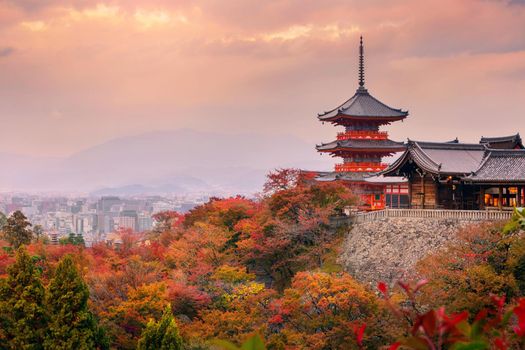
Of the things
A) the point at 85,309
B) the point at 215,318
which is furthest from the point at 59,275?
the point at 215,318

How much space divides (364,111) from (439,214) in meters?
16.3

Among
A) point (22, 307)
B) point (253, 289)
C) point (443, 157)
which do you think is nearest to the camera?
point (22, 307)

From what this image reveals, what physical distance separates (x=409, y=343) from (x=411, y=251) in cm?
2757

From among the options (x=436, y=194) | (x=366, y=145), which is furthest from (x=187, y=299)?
(x=366, y=145)

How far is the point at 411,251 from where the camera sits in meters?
29.4

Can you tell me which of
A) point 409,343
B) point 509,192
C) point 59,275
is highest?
point 509,192

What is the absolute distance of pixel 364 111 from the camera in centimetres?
4441

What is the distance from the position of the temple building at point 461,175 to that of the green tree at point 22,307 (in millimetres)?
18999

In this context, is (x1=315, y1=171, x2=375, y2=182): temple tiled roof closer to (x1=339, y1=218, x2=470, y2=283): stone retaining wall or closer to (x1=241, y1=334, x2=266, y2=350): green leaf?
(x1=339, y1=218, x2=470, y2=283): stone retaining wall

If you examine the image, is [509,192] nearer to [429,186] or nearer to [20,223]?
[429,186]

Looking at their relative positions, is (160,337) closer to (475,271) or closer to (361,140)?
(475,271)

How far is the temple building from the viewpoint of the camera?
29391 millimetres

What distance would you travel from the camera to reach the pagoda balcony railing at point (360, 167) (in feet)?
141

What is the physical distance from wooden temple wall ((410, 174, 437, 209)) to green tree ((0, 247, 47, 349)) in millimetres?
19278
